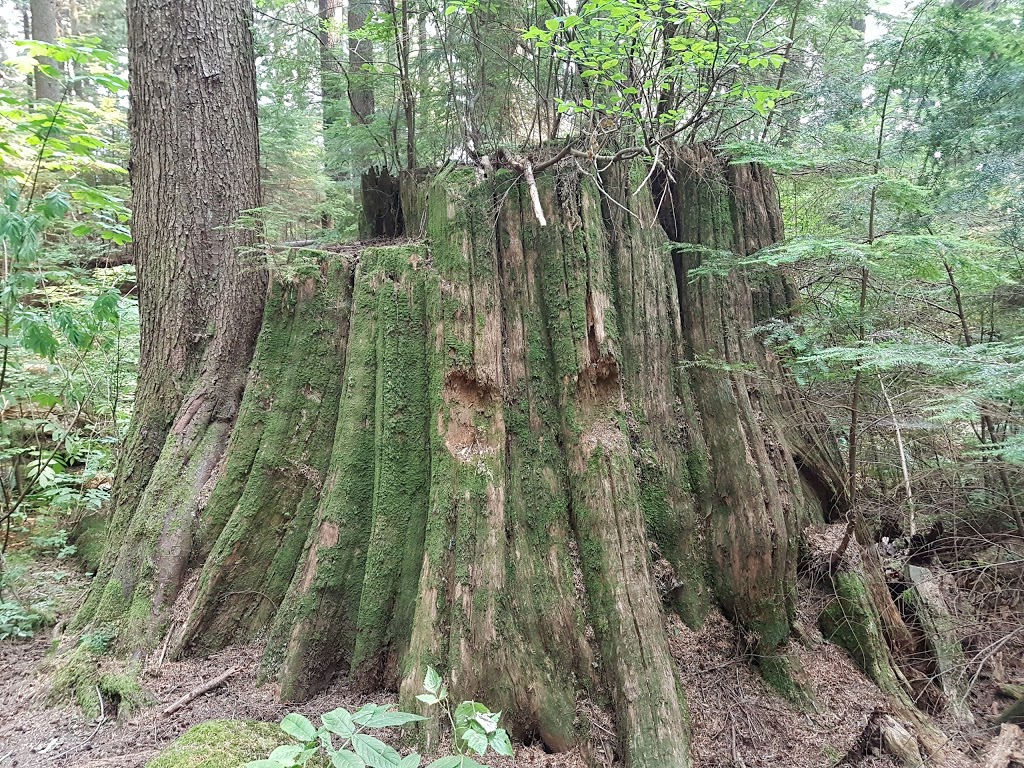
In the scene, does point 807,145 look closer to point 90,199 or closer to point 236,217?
point 236,217

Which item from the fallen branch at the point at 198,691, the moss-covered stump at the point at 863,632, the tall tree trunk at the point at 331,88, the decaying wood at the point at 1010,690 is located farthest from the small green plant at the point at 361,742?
the tall tree trunk at the point at 331,88

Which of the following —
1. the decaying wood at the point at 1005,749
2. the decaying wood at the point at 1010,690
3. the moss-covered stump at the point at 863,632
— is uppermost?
the moss-covered stump at the point at 863,632

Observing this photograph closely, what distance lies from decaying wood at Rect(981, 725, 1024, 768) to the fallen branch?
15.7 feet

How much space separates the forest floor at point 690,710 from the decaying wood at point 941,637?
21cm

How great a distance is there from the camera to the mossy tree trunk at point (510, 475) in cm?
320

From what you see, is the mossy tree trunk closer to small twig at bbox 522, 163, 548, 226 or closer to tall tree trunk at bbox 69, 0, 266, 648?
small twig at bbox 522, 163, 548, 226

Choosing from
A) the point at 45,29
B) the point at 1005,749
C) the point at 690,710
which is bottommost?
the point at 1005,749

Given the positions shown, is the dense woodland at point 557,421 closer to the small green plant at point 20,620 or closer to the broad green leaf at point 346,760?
the small green plant at point 20,620

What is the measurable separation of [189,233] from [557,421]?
342 centimetres

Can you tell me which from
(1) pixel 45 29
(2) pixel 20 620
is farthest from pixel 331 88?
(1) pixel 45 29

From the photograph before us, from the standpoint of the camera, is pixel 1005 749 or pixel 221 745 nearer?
pixel 221 745

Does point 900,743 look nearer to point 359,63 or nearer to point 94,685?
point 94,685

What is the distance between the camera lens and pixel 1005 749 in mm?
3568

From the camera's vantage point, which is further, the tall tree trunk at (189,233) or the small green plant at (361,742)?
the tall tree trunk at (189,233)
